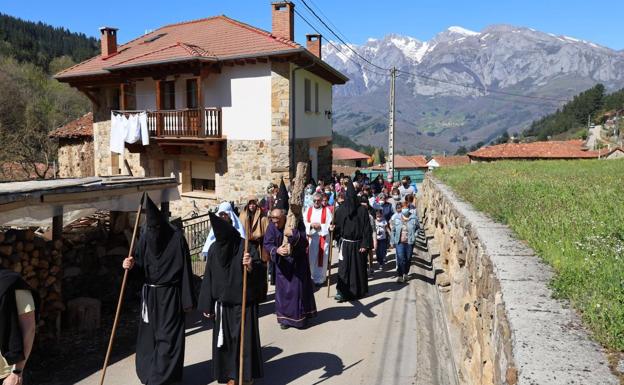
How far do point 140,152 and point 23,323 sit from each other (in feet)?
56.1

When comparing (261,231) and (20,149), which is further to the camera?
(20,149)

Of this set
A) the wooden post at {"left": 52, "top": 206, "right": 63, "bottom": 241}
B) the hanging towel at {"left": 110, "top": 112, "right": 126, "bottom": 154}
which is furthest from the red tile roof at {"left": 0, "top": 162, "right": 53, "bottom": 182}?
the wooden post at {"left": 52, "top": 206, "right": 63, "bottom": 241}

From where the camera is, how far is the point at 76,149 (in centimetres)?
2544

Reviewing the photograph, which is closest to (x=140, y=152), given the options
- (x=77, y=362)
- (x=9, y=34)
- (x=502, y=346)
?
(x=77, y=362)

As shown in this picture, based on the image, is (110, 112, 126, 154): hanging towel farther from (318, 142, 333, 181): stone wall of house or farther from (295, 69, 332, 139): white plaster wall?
(318, 142, 333, 181): stone wall of house

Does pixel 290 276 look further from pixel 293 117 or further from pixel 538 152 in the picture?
pixel 538 152

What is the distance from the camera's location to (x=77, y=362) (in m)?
6.02

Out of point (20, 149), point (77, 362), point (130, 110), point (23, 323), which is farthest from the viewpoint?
point (20, 149)

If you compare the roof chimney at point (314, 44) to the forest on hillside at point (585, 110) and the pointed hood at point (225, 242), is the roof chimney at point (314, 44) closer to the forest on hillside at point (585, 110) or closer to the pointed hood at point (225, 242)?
the pointed hood at point (225, 242)

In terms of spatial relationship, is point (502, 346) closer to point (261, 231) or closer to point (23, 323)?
point (23, 323)

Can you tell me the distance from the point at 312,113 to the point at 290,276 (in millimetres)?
12711

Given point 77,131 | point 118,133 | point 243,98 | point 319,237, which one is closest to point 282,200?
point 319,237

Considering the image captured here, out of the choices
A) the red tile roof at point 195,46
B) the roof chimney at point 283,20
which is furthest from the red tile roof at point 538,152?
the roof chimney at point 283,20

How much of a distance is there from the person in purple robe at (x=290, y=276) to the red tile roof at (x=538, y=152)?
140 feet
